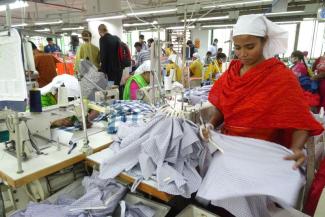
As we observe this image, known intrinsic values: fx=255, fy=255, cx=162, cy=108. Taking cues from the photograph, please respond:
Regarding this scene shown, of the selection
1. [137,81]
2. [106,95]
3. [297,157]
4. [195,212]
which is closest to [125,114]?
[106,95]

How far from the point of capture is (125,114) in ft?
6.67

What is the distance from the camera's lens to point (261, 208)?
3.67 ft

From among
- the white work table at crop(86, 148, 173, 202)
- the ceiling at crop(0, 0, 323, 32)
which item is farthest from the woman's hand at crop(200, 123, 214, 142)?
the ceiling at crop(0, 0, 323, 32)

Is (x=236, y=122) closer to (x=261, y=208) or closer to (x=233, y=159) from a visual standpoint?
(x=233, y=159)

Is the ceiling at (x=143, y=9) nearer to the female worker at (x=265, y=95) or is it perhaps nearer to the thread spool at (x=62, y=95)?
the thread spool at (x=62, y=95)

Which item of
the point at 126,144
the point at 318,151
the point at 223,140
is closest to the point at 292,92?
the point at 223,140

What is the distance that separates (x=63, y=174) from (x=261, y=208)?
1212 millimetres

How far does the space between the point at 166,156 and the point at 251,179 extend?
0.40m

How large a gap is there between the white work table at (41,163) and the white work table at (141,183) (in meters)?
0.09

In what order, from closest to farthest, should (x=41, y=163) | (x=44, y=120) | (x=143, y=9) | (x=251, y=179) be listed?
(x=251, y=179) < (x=41, y=163) < (x=44, y=120) < (x=143, y=9)

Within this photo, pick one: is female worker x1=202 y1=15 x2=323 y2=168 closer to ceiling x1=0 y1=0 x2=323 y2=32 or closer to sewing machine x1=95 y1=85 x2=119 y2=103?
sewing machine x1=95 y1=85 x2=119 y2=103

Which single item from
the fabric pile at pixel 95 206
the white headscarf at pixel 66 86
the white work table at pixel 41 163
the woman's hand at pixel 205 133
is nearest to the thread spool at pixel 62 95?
the white headscarf at pixel 66 86

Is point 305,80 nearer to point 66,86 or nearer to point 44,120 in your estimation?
point 66,86

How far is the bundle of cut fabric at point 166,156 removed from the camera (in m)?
1.17
